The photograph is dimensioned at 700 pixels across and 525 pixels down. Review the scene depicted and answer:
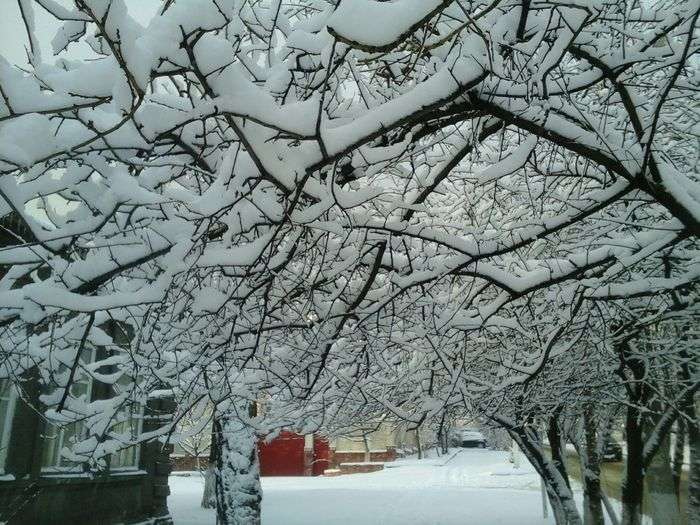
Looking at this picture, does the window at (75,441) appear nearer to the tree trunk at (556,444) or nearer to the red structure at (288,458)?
the tree trunk at (556,444)

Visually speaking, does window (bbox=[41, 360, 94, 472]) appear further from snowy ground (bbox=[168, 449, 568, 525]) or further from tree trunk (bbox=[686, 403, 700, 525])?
tree trunk (bbox=[686, 403, 700, 525])

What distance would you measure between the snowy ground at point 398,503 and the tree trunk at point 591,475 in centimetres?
466

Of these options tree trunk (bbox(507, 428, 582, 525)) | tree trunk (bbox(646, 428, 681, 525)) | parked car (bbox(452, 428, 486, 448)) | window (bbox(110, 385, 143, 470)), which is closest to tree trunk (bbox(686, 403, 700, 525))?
tree trunk (bbox(646, 428, 681, 525))

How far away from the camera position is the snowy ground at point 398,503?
1311 cm

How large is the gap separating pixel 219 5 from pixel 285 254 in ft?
5.18

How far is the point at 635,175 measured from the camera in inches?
106

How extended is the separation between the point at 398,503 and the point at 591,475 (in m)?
8.93

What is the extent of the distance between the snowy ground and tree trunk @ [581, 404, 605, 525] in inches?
183

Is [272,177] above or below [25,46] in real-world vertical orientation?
below

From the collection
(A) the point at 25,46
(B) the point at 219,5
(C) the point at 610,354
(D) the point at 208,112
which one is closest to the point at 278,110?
(D) the point at 208,112

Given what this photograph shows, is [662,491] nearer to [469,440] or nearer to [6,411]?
[6,411]

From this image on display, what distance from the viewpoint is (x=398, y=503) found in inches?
637

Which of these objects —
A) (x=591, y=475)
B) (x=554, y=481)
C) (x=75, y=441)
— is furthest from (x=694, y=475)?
(x=75, y=441)

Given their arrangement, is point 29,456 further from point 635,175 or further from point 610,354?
point 635,175
